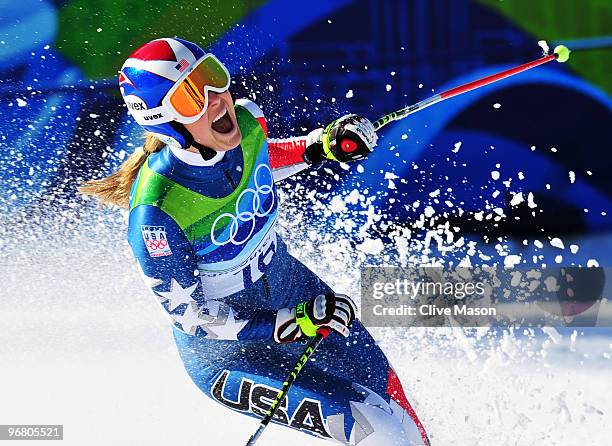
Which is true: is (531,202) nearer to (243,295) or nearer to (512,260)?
(512,260)

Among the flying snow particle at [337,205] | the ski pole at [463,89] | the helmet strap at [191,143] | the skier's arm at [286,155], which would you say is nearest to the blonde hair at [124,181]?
the helmet strap at [191,143]

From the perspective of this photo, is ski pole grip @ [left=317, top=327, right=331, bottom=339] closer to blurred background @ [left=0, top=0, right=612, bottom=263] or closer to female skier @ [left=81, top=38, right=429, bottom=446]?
female skier @ [left=81, top=38, right=429, bottom=446]

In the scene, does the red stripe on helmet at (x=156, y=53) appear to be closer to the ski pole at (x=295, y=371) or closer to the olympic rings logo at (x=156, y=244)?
the olympic rings logo at (x=156, y=244)

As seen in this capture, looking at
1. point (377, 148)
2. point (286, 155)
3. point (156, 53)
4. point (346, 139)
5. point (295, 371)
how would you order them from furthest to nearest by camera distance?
1. point (377, 148)
2. point (286, 155)
3. point (346, 139)
4. point (295, 371)
5. point (156, 53)

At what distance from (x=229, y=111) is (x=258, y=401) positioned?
97cm

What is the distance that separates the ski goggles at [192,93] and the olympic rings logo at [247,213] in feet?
1.10

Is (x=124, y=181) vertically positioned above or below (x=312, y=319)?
A: above

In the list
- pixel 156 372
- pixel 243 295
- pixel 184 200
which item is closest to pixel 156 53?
pixel 184 200

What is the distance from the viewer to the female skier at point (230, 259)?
2598mm

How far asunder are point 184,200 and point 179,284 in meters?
0.26

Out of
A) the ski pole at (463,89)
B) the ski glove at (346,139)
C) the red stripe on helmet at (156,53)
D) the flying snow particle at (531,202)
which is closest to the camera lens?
the red stripe on helmet at (156,53)

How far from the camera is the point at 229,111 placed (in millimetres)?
2709

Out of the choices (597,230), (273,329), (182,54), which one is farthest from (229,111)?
(597,230)

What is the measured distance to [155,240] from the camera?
259 centimetres
